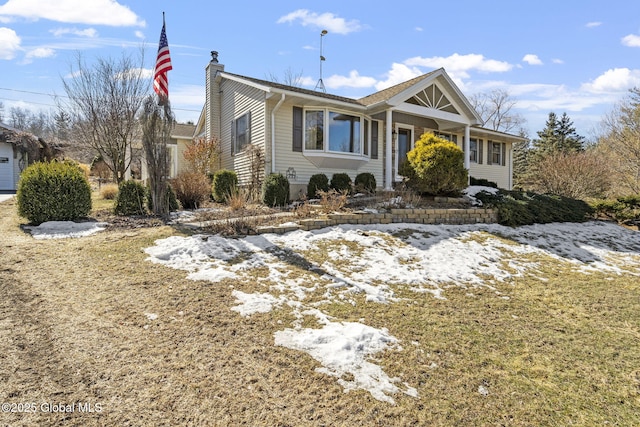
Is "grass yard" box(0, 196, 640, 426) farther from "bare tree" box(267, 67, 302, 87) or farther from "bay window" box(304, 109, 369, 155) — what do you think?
"bare tree" box(267, 67, 302, 87)

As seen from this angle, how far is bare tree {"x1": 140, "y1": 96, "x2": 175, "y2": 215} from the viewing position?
7793 millimetres

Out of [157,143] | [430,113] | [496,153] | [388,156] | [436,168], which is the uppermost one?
[430,113]

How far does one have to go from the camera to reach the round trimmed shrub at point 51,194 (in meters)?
7.01

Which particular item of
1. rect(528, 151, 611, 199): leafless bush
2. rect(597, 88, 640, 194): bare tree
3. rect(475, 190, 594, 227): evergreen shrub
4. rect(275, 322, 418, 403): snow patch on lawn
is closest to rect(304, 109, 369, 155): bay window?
rect(475, 190, 594, 227): evergreen shrub

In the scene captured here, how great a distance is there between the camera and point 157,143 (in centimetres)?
791

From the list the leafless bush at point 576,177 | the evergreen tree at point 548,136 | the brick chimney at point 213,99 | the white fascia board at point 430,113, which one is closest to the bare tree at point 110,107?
the brick chimney at point 213,99

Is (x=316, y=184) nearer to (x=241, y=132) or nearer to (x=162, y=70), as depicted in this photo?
(x=241, y=132)

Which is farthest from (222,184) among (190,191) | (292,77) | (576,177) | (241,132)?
(292,77)

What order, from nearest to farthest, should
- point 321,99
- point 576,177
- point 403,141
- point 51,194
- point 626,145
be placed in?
point 51,194
point 321,99
point 403,141
point 576,177
point 626,145

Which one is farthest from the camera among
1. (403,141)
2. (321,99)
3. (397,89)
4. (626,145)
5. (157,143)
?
(626,145)

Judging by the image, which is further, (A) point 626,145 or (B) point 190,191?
(A) point 626,145

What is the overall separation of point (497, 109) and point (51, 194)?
41.3 meters

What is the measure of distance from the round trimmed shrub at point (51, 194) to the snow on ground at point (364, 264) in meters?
3.15

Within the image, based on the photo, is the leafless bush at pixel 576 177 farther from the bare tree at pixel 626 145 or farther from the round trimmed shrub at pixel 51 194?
the round trimmed shrub at pixel 51 194
